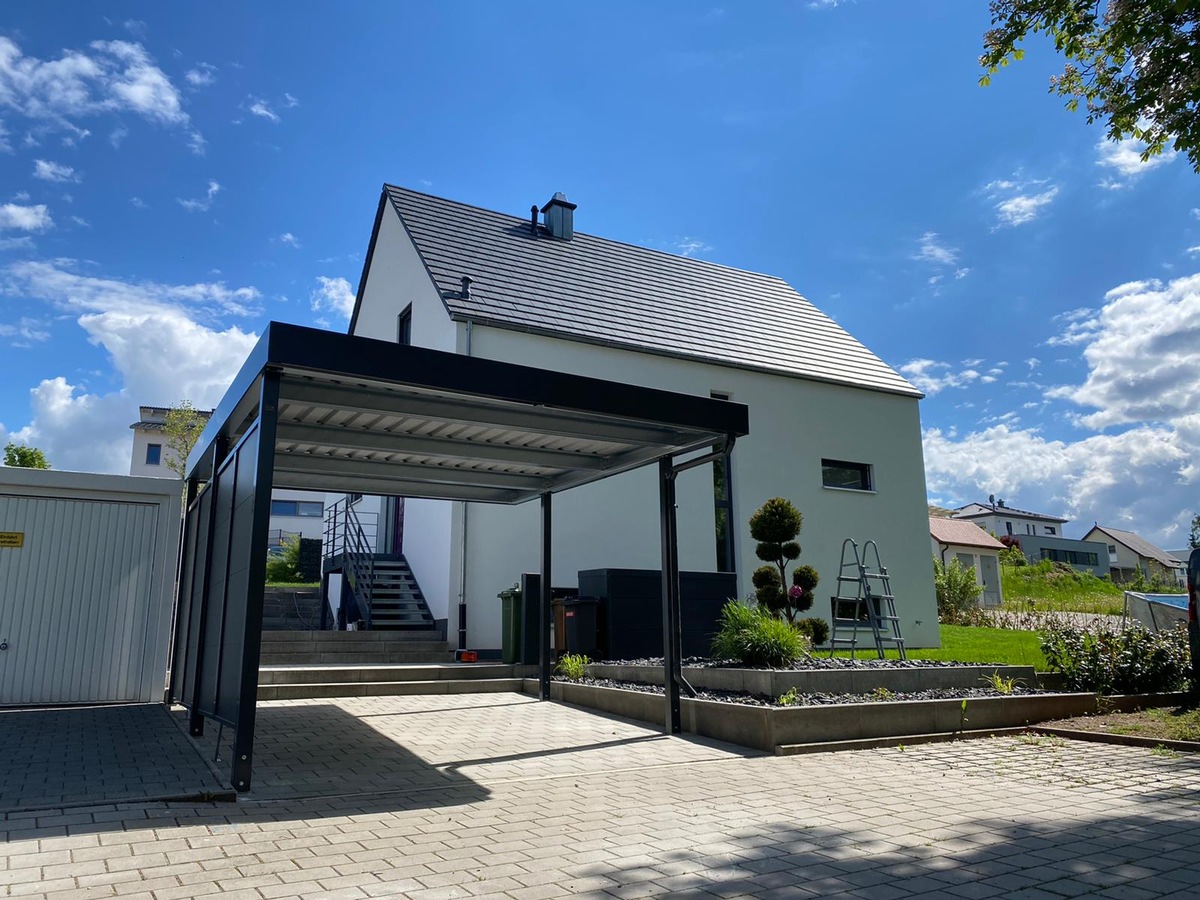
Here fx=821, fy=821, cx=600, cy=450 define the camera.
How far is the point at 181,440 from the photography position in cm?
3077

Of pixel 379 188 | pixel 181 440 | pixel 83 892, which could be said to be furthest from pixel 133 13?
pixel 181 440

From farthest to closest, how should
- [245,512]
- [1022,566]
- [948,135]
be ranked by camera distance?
1. [1022,566]
2. [948,135]
3. [245,512]

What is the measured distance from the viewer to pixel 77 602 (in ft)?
31.8

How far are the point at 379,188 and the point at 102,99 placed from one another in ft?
20.5

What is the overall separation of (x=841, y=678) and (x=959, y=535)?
37.9m

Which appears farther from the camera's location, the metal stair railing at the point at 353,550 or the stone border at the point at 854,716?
the metal stair railing at the point at 353,550

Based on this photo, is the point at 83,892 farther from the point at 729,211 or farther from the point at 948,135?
the point at 948,135

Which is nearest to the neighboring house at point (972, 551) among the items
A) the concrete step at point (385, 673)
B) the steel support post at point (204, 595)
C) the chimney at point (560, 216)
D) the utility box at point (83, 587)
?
the chimney at point (560, 216)

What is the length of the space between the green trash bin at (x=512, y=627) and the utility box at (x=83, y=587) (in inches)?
177

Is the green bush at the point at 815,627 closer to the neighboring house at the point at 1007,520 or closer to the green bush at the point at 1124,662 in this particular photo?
the green bush at the point at 1124,662

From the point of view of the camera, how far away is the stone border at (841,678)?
26.1 feet

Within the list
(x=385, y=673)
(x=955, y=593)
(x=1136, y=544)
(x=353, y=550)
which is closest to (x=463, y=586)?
(x=385, y=673)

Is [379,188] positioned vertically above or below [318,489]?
above

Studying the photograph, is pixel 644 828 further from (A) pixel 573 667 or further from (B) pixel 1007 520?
(B) pixel 1007 520
